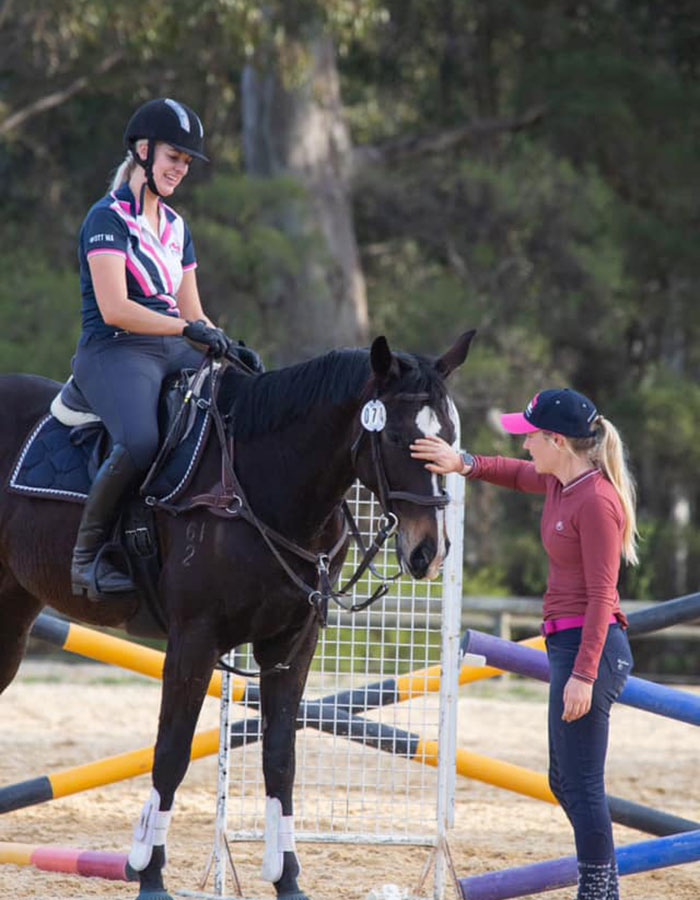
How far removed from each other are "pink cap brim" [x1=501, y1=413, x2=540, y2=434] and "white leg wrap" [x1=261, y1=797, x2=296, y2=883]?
1672 millimetres

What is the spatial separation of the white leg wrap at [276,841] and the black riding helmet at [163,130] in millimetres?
2382

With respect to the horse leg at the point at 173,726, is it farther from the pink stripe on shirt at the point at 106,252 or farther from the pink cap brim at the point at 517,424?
the pink stripe on shirt at the point at 106,252

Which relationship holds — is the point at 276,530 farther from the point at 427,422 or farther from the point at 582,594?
the point at 582,594

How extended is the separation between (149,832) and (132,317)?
6.09 feet

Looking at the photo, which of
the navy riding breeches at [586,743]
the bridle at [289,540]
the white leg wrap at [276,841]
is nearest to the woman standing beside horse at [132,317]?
the bridle at [289,540]

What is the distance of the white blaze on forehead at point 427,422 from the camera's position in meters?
4.69

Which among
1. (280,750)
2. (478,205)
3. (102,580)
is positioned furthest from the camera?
(478,205)

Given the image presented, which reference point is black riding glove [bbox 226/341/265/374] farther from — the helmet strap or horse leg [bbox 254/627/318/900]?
horse leg [bbox 254/627/318/900]

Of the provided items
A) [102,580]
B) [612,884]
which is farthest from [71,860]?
[612,884]

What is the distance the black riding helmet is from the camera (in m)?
5.26

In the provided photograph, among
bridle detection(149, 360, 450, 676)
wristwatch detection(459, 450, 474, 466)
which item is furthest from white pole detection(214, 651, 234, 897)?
wristwatch detection(459, 450, 474, 466)

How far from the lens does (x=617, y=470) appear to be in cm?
466

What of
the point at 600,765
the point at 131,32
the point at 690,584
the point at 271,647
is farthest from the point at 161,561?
the point at 690,584

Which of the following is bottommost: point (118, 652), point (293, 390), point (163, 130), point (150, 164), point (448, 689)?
point (448, 689)
